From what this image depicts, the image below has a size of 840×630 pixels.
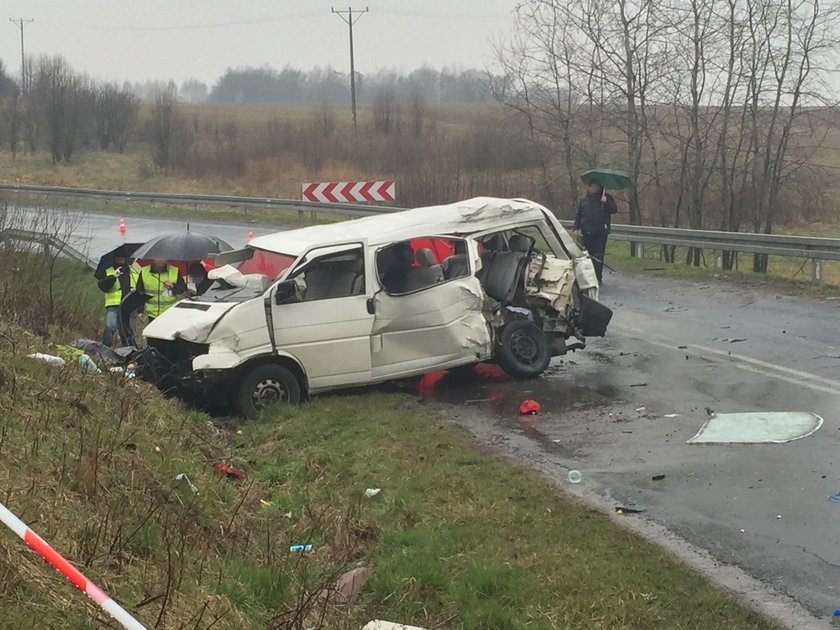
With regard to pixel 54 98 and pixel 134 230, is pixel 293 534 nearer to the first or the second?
pixel 134 230

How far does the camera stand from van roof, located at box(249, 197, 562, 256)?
10469mm

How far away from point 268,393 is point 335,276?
4.63ft

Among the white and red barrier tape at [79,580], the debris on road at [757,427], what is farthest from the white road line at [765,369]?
the white and red barrier tape at [79,580]

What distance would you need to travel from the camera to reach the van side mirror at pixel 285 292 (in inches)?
392

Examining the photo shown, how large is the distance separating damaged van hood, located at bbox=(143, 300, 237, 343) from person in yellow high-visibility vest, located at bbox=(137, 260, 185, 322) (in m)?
1.98

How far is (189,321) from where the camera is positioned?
391 inches

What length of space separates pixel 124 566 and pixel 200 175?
151 feet

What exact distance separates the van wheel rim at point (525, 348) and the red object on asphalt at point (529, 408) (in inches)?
49.0

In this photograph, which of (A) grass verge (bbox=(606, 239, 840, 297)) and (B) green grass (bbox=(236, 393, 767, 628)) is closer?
(B) green grass (bbox=(236, 393, 767, 628))

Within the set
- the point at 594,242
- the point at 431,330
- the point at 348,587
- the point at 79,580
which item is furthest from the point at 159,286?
the point at 79,580

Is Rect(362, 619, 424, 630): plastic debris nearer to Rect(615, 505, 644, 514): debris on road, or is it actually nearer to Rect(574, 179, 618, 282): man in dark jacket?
Rect(615, 505, 644, 514): debris on road

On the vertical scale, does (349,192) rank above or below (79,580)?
above

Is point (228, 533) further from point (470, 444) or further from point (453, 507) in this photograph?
point (470, 444)

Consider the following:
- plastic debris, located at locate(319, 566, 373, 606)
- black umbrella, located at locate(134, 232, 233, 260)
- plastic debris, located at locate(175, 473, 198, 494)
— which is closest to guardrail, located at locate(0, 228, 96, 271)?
black umbrella, located at locate(134, 232, 233, 260)
